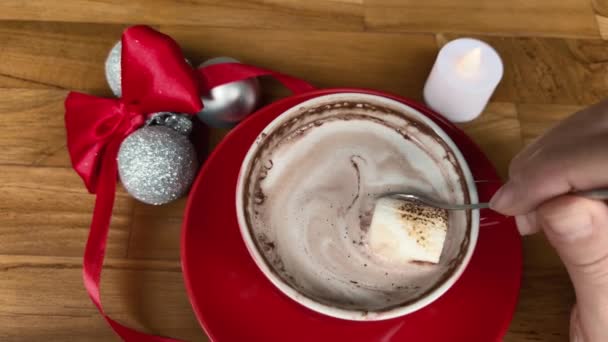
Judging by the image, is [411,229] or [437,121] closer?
[411,229]

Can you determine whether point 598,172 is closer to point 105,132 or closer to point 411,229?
point 411,229

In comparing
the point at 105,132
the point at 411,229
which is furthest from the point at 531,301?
the point at 105,132

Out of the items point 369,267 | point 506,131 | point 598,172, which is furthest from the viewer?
point 506,131

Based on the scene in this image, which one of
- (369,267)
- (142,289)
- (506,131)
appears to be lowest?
(142,289)

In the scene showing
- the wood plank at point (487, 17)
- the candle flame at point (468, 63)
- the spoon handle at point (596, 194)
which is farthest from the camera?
the wood plank at point (487, 17)

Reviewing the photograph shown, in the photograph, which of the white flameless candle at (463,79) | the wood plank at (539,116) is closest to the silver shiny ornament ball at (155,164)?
the white flameless candle at (463,79)

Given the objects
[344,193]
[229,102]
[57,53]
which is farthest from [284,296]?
[57,53]

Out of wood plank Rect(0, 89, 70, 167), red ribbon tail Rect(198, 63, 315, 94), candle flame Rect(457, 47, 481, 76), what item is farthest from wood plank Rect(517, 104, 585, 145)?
wood plank Rect(0, 89, 70, 167)

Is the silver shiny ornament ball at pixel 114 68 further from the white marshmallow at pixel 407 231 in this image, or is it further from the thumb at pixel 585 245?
the thumb at pixel 585 245
